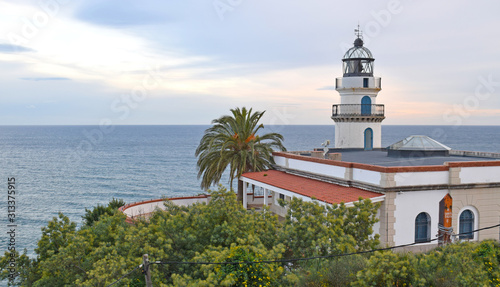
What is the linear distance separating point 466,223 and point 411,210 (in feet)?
9.97

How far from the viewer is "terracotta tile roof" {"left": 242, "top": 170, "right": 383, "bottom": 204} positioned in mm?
20359

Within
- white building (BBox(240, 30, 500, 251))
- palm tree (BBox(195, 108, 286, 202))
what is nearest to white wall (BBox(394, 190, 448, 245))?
white building (BBox(240, 30, 500, 251))

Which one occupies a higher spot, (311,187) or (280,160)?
(280,160)

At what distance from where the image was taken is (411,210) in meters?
20.0

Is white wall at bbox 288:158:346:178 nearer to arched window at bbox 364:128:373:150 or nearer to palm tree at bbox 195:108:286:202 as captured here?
palm tree at bbox 195:108:286:202

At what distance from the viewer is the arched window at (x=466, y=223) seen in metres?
20.7

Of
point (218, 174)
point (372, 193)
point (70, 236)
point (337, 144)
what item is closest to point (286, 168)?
point (218, 174)

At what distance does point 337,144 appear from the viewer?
→ 38688 mm

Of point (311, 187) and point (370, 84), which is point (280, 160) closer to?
point (311, 187)

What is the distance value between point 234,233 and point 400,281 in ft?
18.5

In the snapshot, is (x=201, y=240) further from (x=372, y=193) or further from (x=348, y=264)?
(x=372, y=193)

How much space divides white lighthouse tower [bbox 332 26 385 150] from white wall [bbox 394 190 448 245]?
17237mm

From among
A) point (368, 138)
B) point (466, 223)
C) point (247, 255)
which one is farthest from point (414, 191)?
point (368, 138)

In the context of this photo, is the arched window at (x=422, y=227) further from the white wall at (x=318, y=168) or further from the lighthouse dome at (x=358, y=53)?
the lighthouse dome at (x=358, y=53)
